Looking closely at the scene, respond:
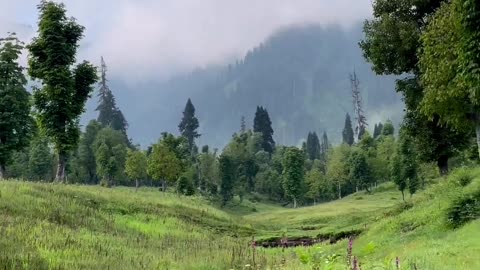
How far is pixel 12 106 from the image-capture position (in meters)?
54.8

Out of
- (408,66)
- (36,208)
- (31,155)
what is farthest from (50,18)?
(31,155)

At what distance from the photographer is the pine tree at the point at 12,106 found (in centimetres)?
5394

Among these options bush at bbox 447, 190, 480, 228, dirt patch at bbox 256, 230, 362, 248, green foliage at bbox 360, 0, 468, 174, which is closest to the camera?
bush at bbox 447, 190, 480, 228

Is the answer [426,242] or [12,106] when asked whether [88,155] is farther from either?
[426,242]

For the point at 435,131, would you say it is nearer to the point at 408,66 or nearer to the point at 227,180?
the point at 408,66

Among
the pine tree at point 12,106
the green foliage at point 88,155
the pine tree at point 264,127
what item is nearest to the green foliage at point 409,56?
the pine tree at point 12,106

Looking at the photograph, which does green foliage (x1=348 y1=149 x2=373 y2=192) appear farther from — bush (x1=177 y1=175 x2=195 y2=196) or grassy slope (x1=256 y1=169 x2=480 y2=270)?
grassy slope (x1=256 y1=169 x2=480 y2=270)

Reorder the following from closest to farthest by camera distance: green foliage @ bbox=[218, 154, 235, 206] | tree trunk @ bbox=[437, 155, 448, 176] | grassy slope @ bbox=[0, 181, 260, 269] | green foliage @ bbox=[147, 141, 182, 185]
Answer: grassy slope @ bbox=[0, 181, 260, 269], tree trunk @ bbox=[437, 155, 448, 176], green foliage @ bbox=[147, 141, 182, 185], green foliage @ bbox=[218, 154, 235, 206]

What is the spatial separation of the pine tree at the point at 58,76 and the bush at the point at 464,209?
1313 inches

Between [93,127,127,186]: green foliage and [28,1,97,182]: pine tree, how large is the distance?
48001 millimetres

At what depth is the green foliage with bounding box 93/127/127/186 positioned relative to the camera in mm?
100188

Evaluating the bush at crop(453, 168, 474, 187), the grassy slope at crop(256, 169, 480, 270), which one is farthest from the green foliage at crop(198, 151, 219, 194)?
the bush at crop(453, 168, 474, 187)

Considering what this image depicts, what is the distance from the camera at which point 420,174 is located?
94812mm

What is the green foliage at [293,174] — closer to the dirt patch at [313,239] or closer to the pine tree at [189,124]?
the pine tree at [189,124]
